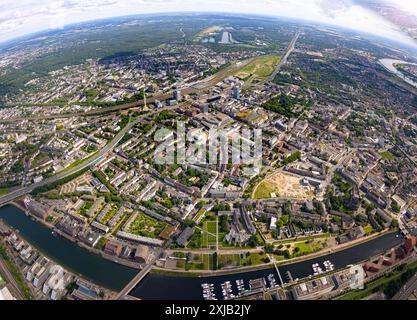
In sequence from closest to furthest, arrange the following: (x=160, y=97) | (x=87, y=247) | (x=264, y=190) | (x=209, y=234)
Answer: (x=87, y=247)
(x=209, y=234)
(x=264, y=190)
(x=160, y=97)

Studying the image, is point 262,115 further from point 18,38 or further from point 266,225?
point 18,38

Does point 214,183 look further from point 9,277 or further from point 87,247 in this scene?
point 9,277

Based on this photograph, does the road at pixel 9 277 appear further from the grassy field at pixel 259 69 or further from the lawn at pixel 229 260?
the grassy field at pixel 259 69

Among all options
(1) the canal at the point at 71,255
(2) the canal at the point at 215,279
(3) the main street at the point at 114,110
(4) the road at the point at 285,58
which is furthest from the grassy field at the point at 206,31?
(2) the canal at the point at 215,279

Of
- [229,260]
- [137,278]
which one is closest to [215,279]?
[229,260]

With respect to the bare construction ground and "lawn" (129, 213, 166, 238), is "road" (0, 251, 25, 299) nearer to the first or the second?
"lawn" (129, 213, 166, 238)

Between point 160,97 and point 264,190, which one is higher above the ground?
point 264,190

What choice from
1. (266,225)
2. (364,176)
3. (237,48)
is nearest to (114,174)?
(266,225)

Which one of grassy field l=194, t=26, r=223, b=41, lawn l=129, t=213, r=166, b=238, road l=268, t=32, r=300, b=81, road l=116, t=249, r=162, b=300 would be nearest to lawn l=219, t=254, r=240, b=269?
road l=116, t=249, r=162, b=300
